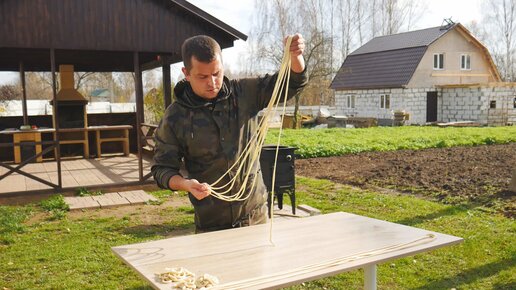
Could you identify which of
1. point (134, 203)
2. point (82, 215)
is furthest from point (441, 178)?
point (82, 215)

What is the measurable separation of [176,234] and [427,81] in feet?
93.8

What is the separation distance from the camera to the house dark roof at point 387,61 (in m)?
31.5

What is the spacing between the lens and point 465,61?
114 feet

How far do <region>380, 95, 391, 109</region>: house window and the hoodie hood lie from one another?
30.8m

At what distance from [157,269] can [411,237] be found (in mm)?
1392

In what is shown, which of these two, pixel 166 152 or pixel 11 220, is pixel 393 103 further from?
pixel 166 152

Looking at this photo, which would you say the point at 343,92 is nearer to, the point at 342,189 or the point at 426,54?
the point at 426,54

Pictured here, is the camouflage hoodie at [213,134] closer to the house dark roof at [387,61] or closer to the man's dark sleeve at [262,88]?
the man's dark sleeve at [262,88]

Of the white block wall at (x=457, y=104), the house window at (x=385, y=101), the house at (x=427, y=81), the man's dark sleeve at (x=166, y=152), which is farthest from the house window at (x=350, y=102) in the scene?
the man's dark sleeve at (x=166, y=152)

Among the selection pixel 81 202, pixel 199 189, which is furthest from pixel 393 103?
pixel 199 189

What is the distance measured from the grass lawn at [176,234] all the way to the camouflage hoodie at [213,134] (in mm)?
2161

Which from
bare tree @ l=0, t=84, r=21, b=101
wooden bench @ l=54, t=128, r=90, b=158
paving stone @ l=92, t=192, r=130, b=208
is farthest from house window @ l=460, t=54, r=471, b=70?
paving stone @ l=92, t=192, r=130, b=208

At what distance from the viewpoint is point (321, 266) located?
7.34 ft

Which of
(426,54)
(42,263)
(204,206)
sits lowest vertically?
(42,263)
